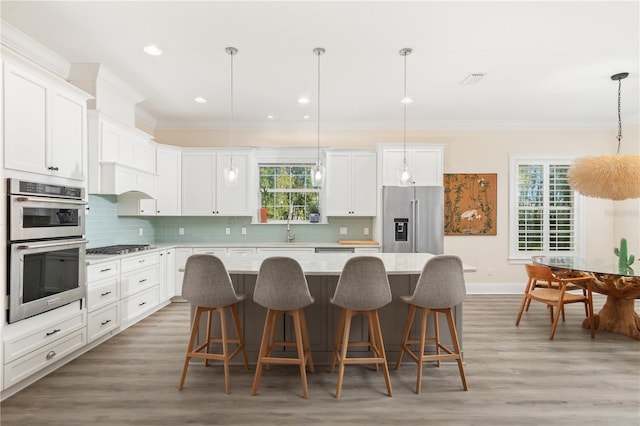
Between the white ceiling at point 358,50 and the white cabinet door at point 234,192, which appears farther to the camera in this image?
the white cabinet door at point 234,192

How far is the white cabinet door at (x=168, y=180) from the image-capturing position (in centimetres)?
545

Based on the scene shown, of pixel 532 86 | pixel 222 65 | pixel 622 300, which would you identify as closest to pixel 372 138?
pixel 532 86

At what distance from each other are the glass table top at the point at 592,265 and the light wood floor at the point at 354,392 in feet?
2.44

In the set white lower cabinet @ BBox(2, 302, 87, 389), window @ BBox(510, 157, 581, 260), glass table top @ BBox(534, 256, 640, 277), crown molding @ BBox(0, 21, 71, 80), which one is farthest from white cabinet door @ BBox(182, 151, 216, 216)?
window @ BBox(510, 157, 581, 260)

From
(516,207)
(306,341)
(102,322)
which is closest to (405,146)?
(516,207)

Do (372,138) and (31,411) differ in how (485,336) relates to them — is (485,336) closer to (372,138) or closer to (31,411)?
(372,138)

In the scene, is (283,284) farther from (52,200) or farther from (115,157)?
(115,157)

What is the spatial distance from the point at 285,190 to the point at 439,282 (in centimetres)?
390

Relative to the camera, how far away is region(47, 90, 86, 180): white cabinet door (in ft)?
9.63

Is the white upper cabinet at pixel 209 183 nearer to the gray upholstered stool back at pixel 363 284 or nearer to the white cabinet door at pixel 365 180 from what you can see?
the white cabinet door at pixel 365 180

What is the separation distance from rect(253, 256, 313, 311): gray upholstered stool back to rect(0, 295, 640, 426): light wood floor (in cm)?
68

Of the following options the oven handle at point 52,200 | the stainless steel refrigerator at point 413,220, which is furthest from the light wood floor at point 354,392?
the stainless steel refrigerator at point 413,220

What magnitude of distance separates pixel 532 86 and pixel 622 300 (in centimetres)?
265

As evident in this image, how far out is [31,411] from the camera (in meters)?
2.38
